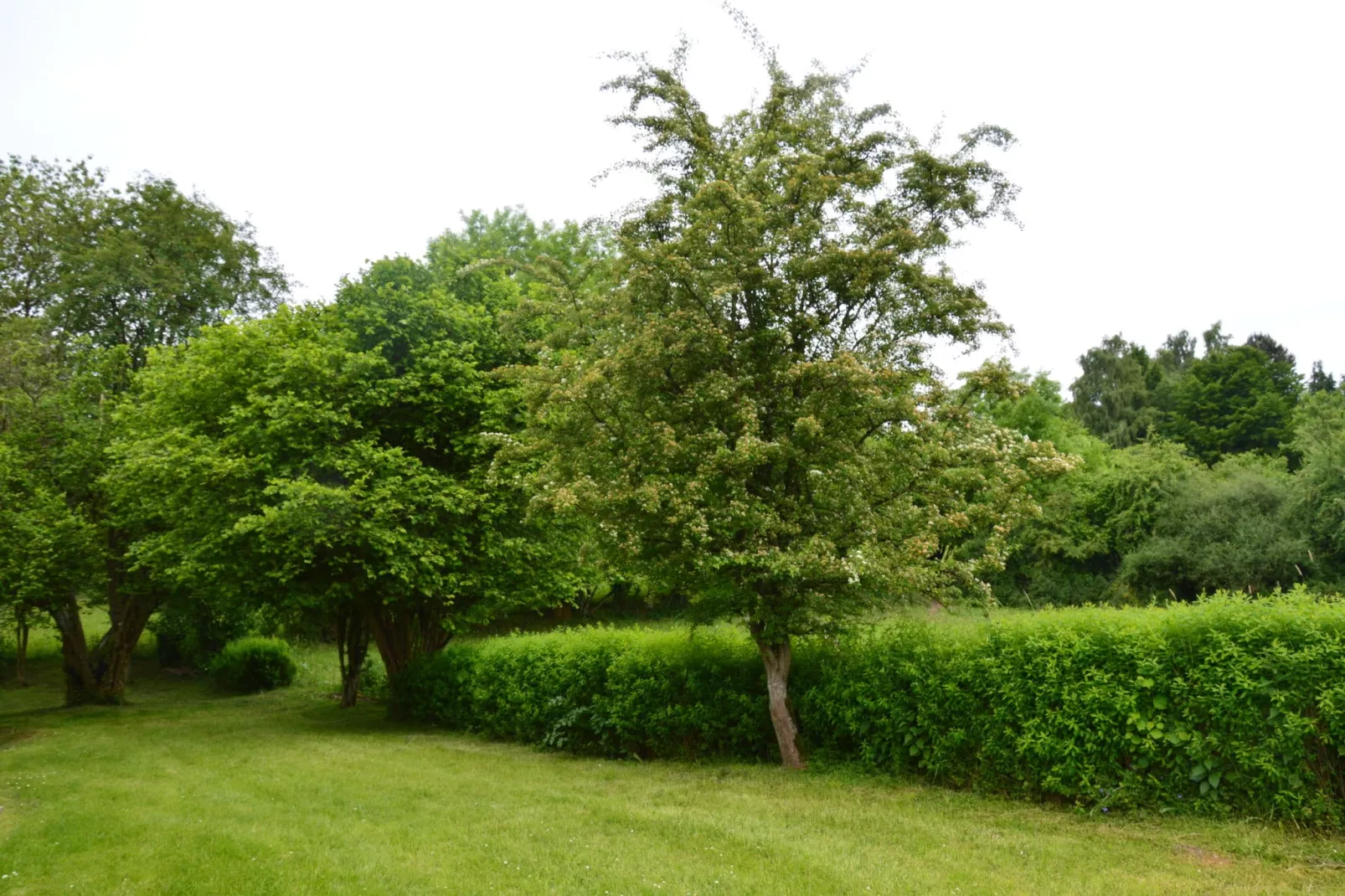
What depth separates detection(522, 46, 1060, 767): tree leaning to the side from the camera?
9766mm

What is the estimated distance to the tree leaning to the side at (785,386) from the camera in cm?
977

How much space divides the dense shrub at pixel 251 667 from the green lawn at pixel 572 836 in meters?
13.7

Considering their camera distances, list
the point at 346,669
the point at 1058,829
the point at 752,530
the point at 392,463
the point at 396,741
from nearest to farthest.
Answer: the point at 1058,829, the point at 752,530, the point at 396,741, the point at 392,463, the point at 346,669

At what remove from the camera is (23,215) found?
2675cm

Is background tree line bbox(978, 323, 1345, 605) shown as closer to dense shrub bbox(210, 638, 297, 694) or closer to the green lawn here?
the green lawn

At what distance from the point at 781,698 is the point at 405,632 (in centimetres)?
1165

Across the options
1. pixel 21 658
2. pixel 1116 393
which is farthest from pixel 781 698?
pixel 1116 393

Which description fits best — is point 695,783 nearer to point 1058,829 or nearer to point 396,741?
point 1058,829

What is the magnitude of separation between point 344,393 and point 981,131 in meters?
12.3

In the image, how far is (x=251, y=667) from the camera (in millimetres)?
25703

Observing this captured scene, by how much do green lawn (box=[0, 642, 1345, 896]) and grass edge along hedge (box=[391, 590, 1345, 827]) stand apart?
1.33 ft

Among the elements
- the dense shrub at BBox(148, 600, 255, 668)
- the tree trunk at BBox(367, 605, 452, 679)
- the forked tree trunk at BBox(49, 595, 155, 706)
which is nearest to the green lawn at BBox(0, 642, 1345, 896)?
the tree trunk at BBox(367, 605, 452, 679)

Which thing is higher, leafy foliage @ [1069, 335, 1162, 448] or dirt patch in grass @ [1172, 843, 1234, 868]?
leafy foliage @ [1069, 335, 1162, 448]

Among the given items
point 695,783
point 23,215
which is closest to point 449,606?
point 695,783
